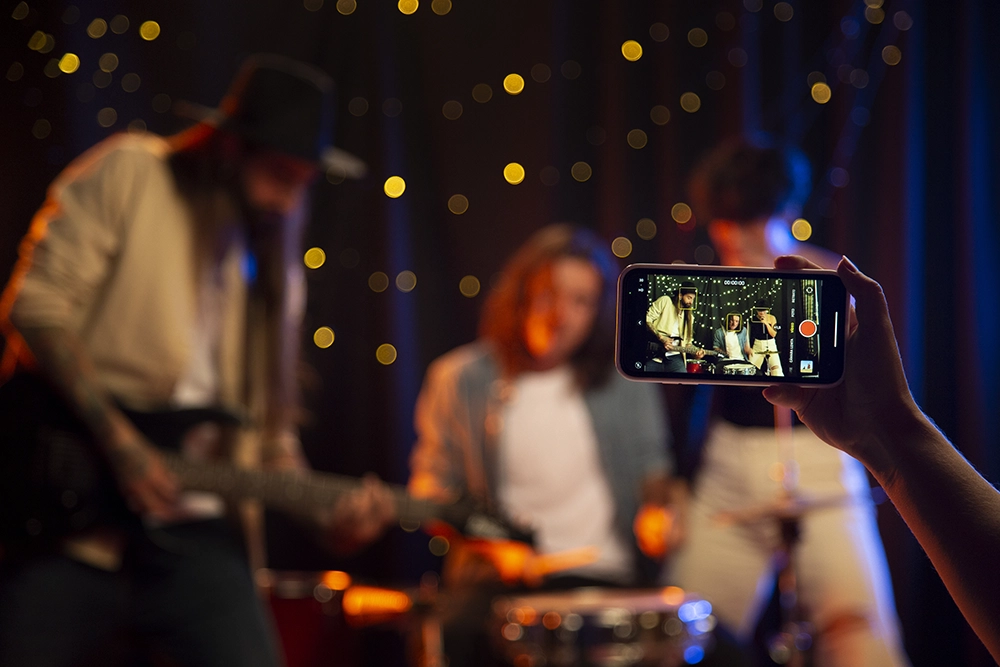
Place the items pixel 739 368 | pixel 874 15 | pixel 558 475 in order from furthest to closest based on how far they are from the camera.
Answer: pixel 874 15 < pixel 558 475 < pixel 739 368

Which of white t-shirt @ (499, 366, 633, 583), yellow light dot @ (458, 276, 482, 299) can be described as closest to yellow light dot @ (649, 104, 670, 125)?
yellow light dot @ (458, 276, 482, 299)

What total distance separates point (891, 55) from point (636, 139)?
2.89ft

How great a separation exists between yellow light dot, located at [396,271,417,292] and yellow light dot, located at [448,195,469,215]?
27cm

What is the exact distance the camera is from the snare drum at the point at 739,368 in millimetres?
864

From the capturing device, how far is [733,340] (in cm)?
88

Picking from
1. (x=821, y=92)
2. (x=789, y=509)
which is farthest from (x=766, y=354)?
(x=821, y=92)

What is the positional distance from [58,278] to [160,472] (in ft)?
1.47

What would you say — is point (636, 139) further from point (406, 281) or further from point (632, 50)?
point (406, 281)

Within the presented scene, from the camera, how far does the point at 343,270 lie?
3031 millimetres

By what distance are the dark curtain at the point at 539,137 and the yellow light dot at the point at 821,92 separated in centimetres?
2

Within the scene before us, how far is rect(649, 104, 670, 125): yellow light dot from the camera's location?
305 cm

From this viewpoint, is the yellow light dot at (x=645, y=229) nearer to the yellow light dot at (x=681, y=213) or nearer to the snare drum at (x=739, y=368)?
the yellow light dot at (x=681, y=213)

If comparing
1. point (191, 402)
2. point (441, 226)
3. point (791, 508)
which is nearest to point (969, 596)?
point (791, 508)

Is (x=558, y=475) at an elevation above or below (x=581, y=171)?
below
